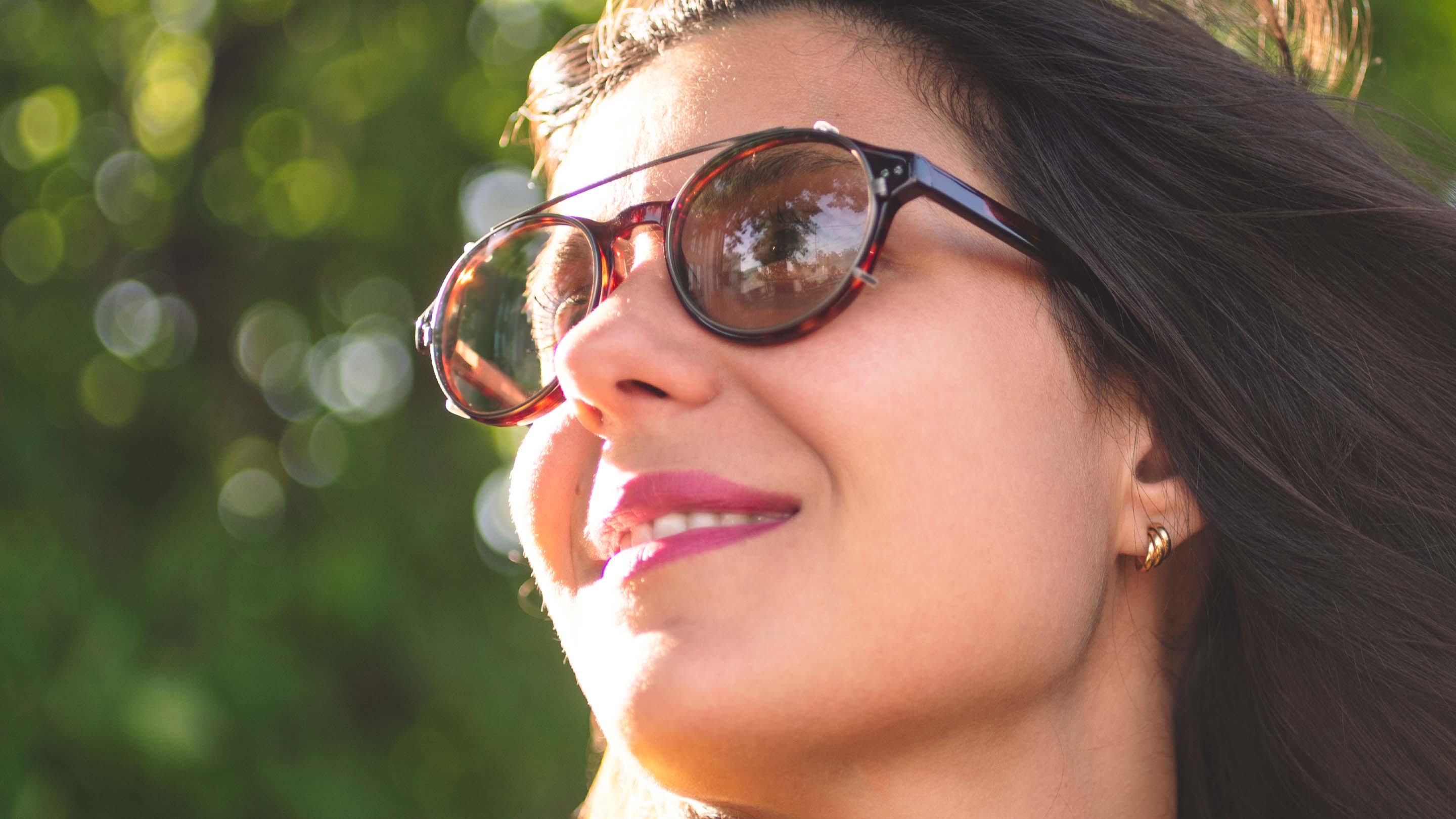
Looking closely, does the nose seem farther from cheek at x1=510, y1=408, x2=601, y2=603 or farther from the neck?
the neck

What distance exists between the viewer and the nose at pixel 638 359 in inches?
62.6

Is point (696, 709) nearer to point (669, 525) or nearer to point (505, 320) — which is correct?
point (669, 525)

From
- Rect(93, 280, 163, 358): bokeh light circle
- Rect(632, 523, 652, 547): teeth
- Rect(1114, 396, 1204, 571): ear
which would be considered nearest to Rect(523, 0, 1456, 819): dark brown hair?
Rect(1114, 396, 1204, 571): ear

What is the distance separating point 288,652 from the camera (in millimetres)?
4043

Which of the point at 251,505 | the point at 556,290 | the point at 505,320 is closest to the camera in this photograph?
the point at 556,290

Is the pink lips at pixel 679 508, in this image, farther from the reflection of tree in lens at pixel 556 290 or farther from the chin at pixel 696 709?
the reflection of tree in lens at pixel 556 290

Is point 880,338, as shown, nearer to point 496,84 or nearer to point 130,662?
point 130,662

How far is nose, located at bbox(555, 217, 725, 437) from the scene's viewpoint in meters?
1.59

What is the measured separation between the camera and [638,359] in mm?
1593

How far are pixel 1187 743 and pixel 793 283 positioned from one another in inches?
47.4

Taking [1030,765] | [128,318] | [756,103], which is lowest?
[128,318]

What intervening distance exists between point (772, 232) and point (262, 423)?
12.5 ft

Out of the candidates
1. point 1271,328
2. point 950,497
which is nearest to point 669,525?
point 950,497

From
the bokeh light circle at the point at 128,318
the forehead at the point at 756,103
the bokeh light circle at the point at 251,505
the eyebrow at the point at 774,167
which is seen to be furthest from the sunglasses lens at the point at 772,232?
the bokeh light circle at the point at 128,318
